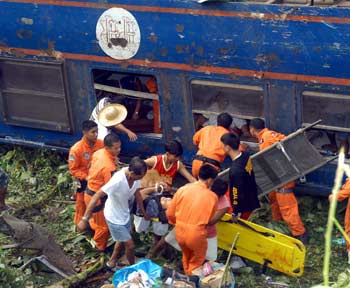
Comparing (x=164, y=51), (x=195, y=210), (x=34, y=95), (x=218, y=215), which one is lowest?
(x=218, y=215)

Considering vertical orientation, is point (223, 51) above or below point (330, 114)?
above

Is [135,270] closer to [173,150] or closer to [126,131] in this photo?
[173,150]

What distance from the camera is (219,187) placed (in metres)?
6.75

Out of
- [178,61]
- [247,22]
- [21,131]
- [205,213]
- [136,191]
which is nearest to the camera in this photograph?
[205,213]

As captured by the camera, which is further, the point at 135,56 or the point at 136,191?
the point at 135,56

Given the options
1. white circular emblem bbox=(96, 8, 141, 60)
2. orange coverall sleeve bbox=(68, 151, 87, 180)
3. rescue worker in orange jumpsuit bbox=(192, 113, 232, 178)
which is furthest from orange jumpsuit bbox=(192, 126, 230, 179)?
white circular emblem bbox=(96, 8, 141, 60)

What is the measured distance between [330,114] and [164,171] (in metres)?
1.85

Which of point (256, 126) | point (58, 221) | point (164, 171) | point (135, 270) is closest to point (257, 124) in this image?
point (256, 126)

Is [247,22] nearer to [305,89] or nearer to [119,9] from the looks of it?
[305,89]

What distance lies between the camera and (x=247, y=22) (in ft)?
24.8

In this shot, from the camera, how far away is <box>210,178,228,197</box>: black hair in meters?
6.75

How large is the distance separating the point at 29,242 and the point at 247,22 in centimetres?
317

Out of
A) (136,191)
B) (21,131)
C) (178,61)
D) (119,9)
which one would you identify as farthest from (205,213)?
(21,131)

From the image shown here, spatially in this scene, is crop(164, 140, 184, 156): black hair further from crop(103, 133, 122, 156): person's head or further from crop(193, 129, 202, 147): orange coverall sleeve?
crop(193, 129, 202, 147): orange coverall sleeve
